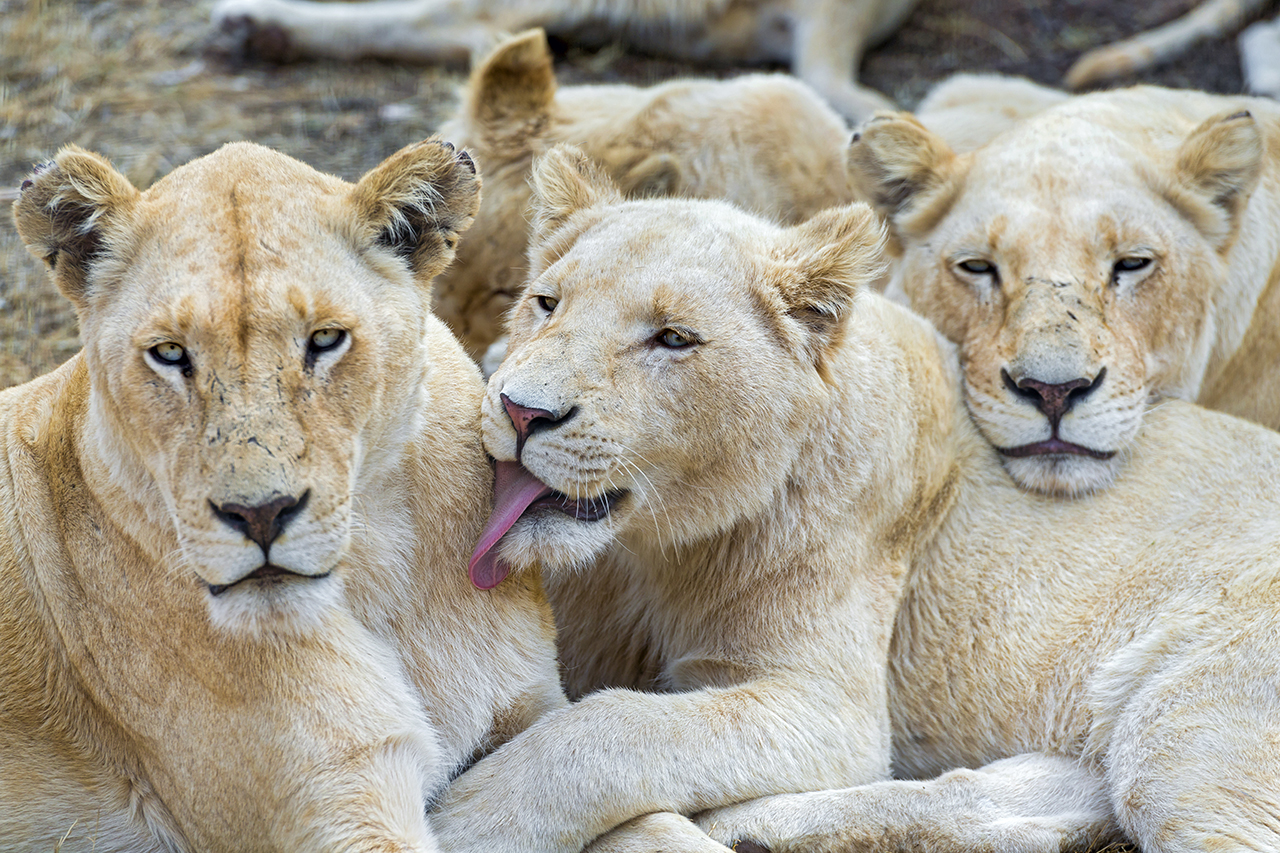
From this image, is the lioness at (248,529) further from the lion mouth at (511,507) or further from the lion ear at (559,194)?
the lion ear at (559,194)

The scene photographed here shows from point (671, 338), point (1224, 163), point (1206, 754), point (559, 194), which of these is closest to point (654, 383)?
point (671, 338)

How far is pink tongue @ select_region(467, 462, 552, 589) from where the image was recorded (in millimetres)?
3359

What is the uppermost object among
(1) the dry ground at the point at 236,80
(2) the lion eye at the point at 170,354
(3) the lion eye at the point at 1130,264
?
(2) the lion eye at the point at 170,354

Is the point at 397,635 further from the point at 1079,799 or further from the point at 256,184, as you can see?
the point at 1079,799

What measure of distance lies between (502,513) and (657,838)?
0.88 m

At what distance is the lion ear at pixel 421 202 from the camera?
316 centimetres

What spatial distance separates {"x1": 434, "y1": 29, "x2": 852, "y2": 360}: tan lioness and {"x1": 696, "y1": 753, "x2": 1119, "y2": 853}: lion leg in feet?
8.14

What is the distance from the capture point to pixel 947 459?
13.9 feet

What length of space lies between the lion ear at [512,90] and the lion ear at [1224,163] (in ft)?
8.26

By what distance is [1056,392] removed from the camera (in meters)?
4.02

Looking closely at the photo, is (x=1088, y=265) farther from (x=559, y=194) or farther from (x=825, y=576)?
(x=559, y=194)

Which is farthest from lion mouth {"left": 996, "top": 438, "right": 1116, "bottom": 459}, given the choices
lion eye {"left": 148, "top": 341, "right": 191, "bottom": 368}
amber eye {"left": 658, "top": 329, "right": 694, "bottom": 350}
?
lion eye {"left": 148, "top": 341, "right": 191, "bottom": 368}

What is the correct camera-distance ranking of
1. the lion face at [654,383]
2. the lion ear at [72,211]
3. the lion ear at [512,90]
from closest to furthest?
1. the lion ear at [72,211]
2. the lion face at [654,383]
3. the lion ear at [512,90]

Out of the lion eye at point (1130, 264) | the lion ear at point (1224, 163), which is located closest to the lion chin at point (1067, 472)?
the lion eye at point (1130, 264)
